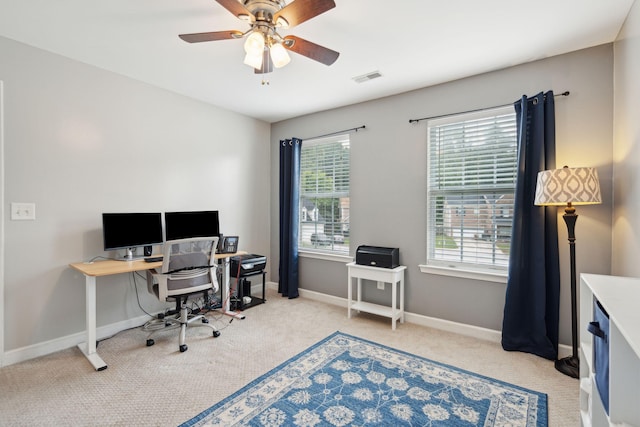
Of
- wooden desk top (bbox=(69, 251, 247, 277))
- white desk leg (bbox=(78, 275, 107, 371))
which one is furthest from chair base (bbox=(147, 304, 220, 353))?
wooden desk top (bbox=(69, 251, 247, 277))

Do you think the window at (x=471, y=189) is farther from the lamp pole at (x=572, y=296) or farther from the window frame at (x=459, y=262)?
the lamp pole at (x=572, y=296)

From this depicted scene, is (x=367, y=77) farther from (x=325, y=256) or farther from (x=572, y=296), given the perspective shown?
(x=572, y=296)

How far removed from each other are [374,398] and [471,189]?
212 cm

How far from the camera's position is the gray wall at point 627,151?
191 cm

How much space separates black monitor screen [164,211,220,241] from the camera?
10.6ft

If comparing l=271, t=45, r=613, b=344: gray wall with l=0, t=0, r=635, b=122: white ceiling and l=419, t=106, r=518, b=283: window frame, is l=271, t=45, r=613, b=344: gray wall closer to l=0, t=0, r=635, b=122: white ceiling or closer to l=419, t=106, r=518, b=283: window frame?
l=419, t=106, r=518, b=283: window frame

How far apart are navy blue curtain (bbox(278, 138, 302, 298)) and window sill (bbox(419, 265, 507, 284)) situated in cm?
176

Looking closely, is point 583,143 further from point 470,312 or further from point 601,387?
point 601,387

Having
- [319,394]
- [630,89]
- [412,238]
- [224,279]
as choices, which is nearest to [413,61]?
[630,89]

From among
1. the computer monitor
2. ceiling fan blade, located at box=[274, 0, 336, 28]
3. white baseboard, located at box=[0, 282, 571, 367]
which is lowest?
white baseboard, located at box=[0, 282, 571, 367]

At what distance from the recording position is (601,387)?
4.08ft

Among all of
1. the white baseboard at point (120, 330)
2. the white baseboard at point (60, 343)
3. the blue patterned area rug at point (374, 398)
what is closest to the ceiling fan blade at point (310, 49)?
the blue patterned area rug at point (374, 398)

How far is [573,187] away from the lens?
2143 mm

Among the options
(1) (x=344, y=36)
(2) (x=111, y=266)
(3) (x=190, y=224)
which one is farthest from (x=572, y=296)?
(2) (x=111, y=266)
